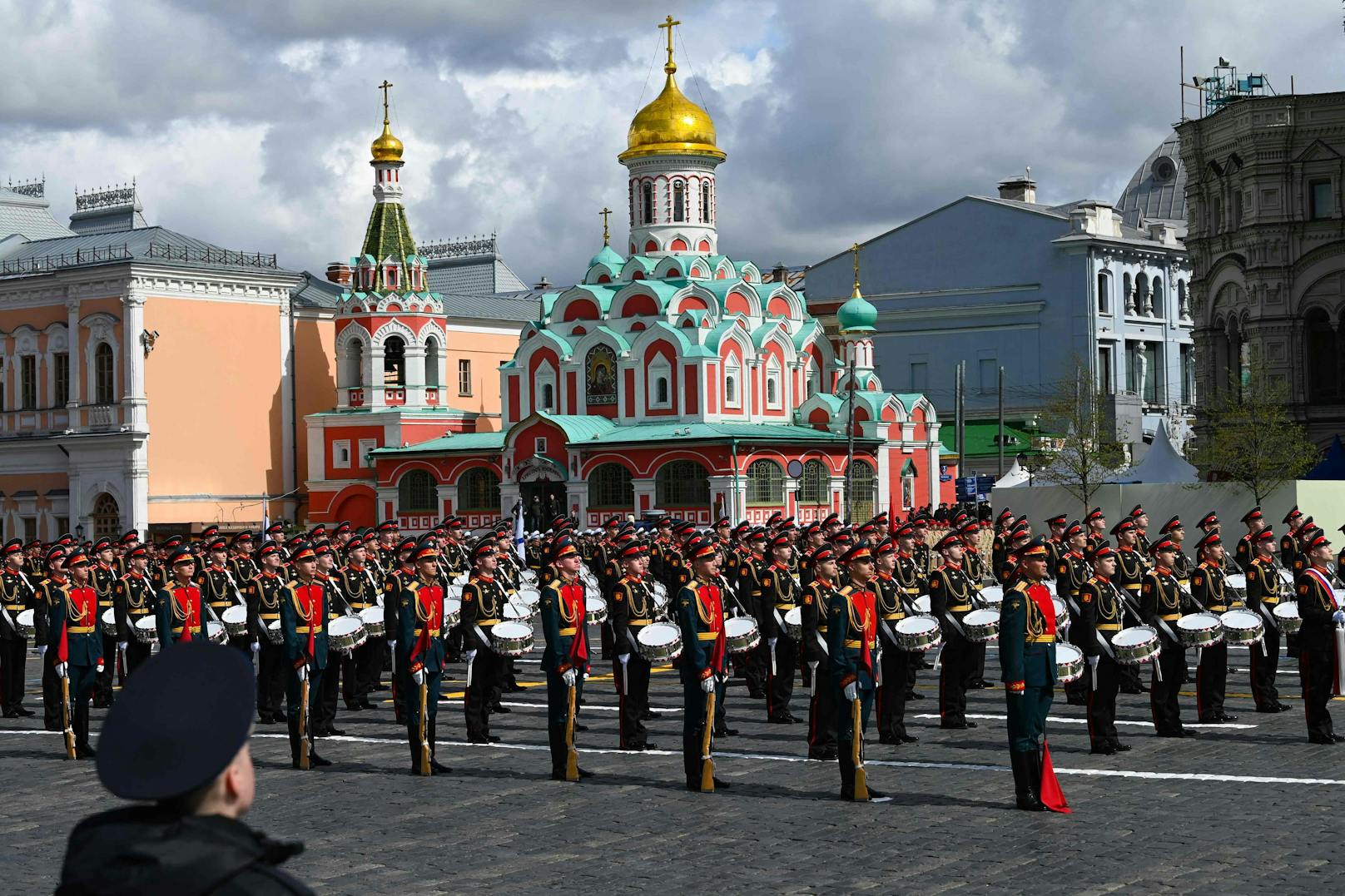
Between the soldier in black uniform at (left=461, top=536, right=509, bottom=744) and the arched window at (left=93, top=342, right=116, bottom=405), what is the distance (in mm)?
45291

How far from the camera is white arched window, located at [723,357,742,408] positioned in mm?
56875

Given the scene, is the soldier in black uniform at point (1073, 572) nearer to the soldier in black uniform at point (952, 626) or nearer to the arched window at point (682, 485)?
the soldier in black uniform at point (952, 626)

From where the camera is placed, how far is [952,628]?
16766 mm

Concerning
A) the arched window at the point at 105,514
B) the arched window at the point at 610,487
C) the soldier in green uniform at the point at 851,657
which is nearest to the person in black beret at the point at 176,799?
the soldier in green uniform at the point at 851,657

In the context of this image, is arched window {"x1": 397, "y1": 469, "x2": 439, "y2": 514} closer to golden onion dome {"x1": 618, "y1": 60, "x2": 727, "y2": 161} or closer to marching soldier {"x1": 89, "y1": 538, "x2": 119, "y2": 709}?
golden onion dome {"x1": 618, "y1": 60, "x2": 727, "y2": 161}

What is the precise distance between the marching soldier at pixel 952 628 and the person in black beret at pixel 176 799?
1322 centimetres

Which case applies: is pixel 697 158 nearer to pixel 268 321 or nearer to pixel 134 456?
pixel 268 321

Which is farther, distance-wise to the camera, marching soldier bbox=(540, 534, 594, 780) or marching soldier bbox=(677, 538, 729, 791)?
marching soldier bbox=(540, 534, 594, 780)

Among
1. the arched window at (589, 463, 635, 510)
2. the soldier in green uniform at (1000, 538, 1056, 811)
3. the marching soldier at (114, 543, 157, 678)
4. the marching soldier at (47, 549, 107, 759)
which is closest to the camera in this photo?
the soldier in green uniform at (1000, 538, 1056, 811)

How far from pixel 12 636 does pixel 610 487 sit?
3600cm

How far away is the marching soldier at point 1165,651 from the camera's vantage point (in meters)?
14.9

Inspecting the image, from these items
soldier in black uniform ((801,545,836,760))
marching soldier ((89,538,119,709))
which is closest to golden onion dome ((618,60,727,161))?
marching soldier ((89,538,119,709))

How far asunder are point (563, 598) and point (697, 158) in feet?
158

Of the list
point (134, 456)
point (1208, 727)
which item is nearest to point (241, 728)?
point (1208, 727)
